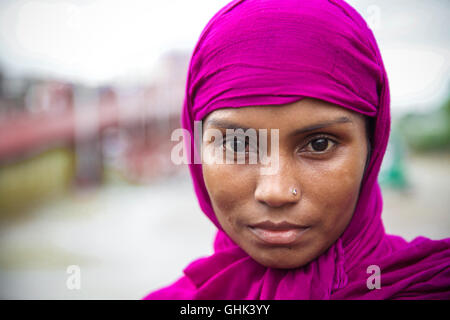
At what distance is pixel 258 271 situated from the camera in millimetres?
1035

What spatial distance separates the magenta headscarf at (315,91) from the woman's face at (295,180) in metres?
0.04

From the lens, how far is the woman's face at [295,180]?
0.82 m

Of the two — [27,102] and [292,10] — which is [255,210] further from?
[27,102]

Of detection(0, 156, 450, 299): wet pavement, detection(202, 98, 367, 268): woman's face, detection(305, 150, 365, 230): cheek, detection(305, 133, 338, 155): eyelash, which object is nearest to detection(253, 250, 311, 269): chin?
detection(202, 98, 367, 268): woman's face

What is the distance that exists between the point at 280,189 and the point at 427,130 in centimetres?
408

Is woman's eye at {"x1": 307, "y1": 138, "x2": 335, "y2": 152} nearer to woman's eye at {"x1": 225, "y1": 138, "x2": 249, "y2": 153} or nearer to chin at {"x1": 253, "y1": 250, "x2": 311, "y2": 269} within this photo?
woman's eye at {"x1": 225, "y1": 138, "x2": 249, "y2": 153}

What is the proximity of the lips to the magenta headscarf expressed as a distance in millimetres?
125

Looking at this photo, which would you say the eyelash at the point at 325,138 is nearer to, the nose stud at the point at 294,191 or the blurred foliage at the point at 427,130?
the nose stud at the point at 294,191

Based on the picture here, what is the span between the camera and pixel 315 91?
0.81 meters

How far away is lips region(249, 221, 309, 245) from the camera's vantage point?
2.82ft

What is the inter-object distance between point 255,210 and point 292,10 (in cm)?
52

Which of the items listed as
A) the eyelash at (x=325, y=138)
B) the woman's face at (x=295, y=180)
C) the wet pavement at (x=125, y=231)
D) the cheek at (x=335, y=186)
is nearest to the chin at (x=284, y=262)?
the woman's face at (x=295, y=180)

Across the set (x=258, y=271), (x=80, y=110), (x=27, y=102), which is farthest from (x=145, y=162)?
(x=258, y=271)

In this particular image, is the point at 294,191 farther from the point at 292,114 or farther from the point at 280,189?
the point at 292,114
